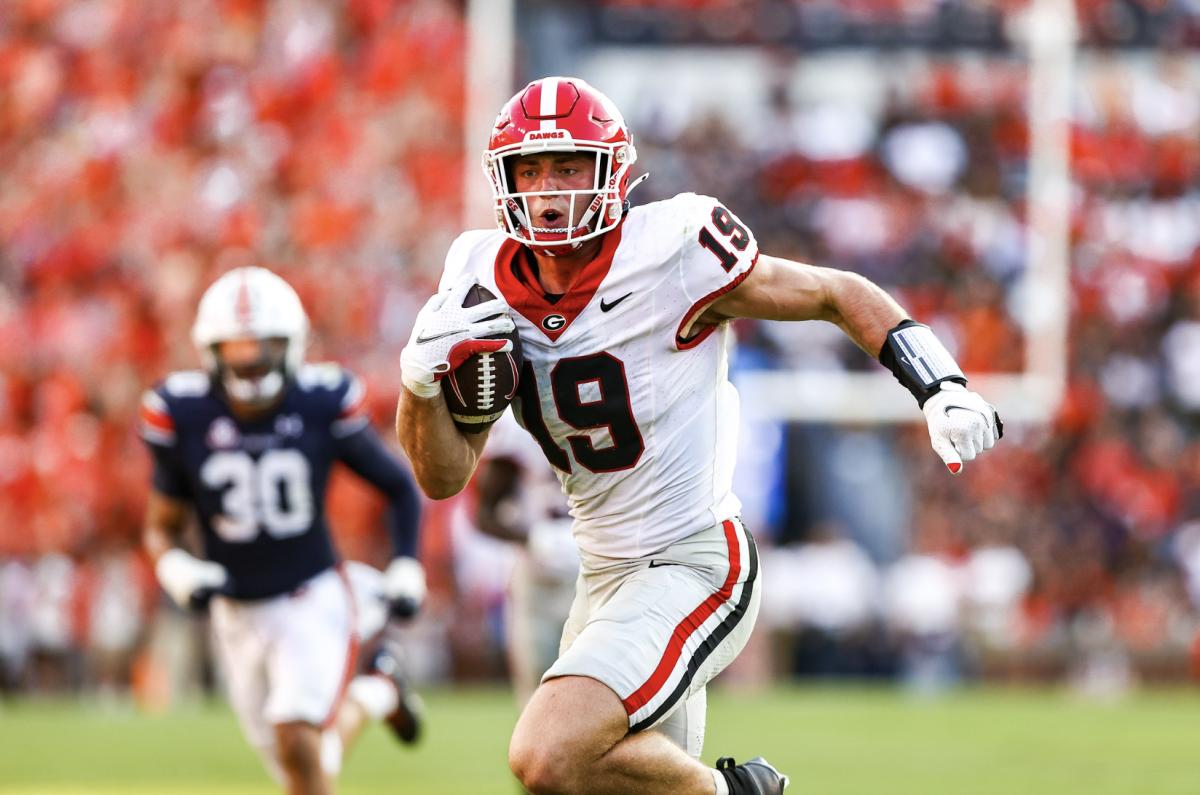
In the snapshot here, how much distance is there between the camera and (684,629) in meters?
4.38

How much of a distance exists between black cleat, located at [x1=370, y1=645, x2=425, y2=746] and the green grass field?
1.30 m

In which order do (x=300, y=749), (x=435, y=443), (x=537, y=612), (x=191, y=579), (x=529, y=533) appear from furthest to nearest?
(x=537, y=612), (x=529, y=533), (x=191, y=579), (x=300, y=749), (x=435, y=443)

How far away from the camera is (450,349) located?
4176mm

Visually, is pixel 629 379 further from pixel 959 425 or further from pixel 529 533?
pixel 529 533

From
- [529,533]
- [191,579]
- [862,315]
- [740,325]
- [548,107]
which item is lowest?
[191,579]

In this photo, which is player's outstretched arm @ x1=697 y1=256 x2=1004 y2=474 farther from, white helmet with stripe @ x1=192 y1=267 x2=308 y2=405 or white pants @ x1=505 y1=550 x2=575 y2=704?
white pants @ x1=505 y1=550 x2=575 y2=704

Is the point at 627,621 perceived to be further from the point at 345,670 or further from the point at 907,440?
the point at 907,440

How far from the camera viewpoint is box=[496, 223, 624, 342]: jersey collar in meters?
4.45

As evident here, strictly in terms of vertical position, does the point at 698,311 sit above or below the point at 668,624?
above

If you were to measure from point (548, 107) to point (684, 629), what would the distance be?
1303 millimetres

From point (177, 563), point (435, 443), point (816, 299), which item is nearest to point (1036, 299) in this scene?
point (177, 563)

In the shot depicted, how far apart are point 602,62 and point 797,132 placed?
1.84 meters

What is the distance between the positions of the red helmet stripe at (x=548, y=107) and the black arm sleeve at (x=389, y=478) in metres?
2.21

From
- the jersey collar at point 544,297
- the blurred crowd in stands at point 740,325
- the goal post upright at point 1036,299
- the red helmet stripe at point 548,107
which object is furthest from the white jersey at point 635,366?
the blurred crowd in stands at point 740,325
